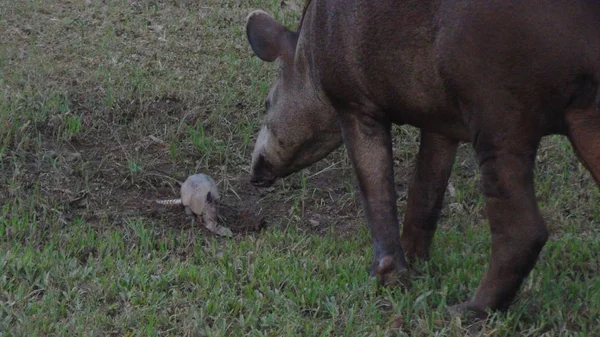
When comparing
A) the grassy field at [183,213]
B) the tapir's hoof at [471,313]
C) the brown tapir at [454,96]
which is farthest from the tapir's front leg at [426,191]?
the tapir's hoof at [471,313]

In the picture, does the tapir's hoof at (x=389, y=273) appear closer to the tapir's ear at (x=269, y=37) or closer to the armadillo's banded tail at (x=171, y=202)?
the tapir's ear at (x=269, y=37)

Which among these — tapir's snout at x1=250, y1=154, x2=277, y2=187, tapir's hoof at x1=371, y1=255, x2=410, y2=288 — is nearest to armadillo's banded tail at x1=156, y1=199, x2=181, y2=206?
tapir's snout at x1=250, y1=154, x2=277, y2=187

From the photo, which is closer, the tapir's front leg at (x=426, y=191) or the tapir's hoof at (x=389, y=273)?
the tapir's hoof at (x=389, y=273)

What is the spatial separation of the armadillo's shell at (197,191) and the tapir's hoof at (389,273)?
153 centimetres

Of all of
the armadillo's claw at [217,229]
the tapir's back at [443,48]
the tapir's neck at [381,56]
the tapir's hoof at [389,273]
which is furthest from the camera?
the armadillo's claw at [217,229]

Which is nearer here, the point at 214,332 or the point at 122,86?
the point at 214,332

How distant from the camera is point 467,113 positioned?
16.0 feet

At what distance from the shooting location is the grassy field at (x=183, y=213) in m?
5.21

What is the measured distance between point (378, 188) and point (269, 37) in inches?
52.9

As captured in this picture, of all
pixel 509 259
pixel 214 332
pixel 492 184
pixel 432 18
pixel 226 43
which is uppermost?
pixel 432 18

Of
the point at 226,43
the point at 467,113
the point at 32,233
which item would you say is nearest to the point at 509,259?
the point at 467,113

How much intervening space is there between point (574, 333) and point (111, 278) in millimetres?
2329

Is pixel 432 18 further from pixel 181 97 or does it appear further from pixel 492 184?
pixel 181 97

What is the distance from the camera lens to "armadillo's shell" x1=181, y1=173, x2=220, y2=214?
22.0 feet
